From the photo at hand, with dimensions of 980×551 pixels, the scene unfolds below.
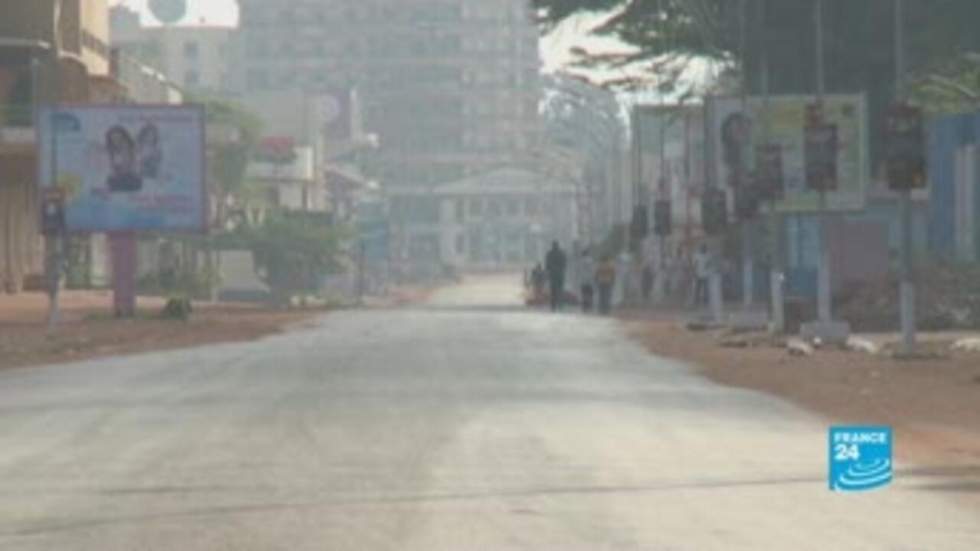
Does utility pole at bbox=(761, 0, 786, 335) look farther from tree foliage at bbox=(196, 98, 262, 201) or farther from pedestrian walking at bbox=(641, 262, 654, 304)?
tree foliage at bbox=(196, 98, 262, 201)

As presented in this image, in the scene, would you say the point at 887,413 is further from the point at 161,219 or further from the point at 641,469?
the point at 161,219

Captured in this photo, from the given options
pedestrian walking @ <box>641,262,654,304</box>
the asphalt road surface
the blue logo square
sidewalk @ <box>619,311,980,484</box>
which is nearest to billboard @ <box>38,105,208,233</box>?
sidewalk @ <box>619,311,980,484</box>

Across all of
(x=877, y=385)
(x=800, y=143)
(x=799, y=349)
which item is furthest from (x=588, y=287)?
(x=877, y=385)

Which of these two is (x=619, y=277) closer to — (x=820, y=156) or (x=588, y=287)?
(x=588, y=287)

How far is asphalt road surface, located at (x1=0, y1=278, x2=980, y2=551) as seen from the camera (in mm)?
14141

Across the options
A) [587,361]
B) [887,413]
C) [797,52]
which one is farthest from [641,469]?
[797,52]

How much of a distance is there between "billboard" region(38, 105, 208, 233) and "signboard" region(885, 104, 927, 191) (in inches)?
1011

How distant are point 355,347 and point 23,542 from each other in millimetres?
25726

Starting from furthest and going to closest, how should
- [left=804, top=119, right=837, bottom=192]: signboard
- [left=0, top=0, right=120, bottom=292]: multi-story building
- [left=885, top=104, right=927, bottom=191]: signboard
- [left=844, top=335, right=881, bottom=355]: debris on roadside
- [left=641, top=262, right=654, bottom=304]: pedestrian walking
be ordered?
[left=641, top=262, right=654, bottom=304]: pedestrian walking
[left=0, top=0, right=120, bottom=292]: multi-story building
[left=804, top=119, right=837, bottom=192]: signboard
[left=844, top=335, right=881, bottom=355]: debris on roadside
[left=885, top=104, right=927, bottom=191]: signboard

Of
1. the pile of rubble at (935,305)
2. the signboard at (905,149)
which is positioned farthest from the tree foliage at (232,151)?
the signboard at (905,149)

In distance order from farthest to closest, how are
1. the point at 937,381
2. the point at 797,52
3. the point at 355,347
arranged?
the point at 797,52
the point at 355,347
the point at 937,381

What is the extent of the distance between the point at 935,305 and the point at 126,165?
769 inches

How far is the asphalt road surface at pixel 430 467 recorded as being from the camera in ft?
46.4

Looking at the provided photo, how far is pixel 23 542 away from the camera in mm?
13812
